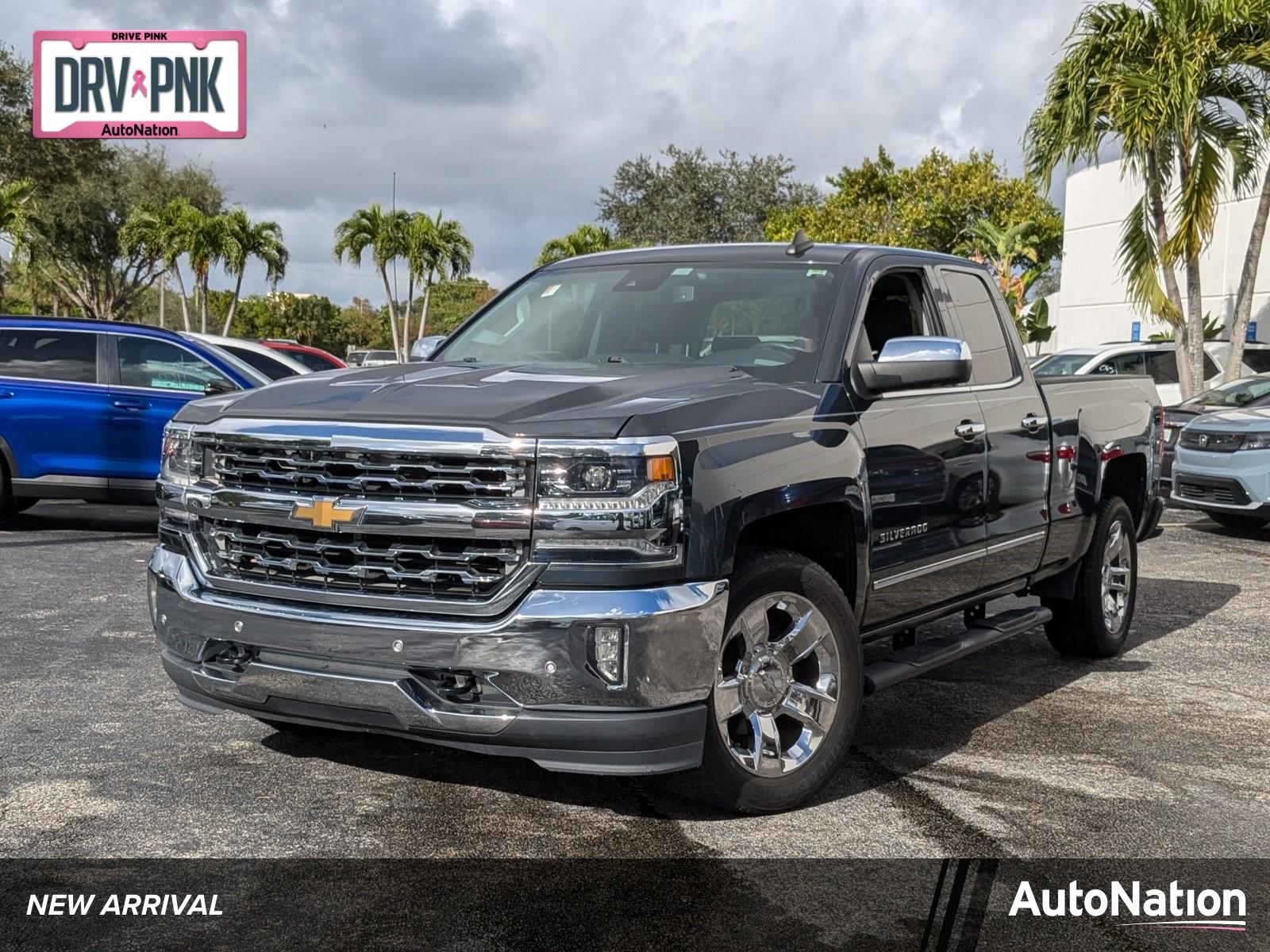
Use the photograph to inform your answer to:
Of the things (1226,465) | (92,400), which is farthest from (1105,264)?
(92,400)

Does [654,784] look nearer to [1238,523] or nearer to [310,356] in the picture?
[1238,523]

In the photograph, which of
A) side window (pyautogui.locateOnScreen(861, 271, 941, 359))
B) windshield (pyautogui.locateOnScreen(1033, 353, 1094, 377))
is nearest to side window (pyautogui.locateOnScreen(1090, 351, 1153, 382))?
windshield (pyautogui.locateOnScreen(1033, 353, 1094, 377))

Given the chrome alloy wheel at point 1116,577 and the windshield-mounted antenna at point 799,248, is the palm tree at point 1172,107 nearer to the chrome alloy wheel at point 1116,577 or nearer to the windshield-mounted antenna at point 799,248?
the chrome alloy wheel at point 1116,577

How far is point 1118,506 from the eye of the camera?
721 cm

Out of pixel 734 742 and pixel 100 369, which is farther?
pixel 100 369

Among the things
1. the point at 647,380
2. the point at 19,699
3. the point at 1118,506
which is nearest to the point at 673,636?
the point at 647,380

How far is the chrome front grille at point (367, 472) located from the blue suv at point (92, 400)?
23.8 feet

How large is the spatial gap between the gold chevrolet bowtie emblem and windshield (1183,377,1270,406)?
11836 mm

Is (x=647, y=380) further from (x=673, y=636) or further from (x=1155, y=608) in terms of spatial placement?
(x=1155, y=608)

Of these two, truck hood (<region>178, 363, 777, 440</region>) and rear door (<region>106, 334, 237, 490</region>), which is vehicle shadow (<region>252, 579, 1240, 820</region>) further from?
rear door (<region>106, 334, 237, 490</region>)

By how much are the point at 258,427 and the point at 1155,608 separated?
6.31 metres

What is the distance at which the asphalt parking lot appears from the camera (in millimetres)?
4316

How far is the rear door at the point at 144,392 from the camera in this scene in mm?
11414

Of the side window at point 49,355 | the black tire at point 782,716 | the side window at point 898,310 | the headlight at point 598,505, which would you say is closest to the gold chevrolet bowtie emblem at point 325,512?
the headlight at point 598,505
